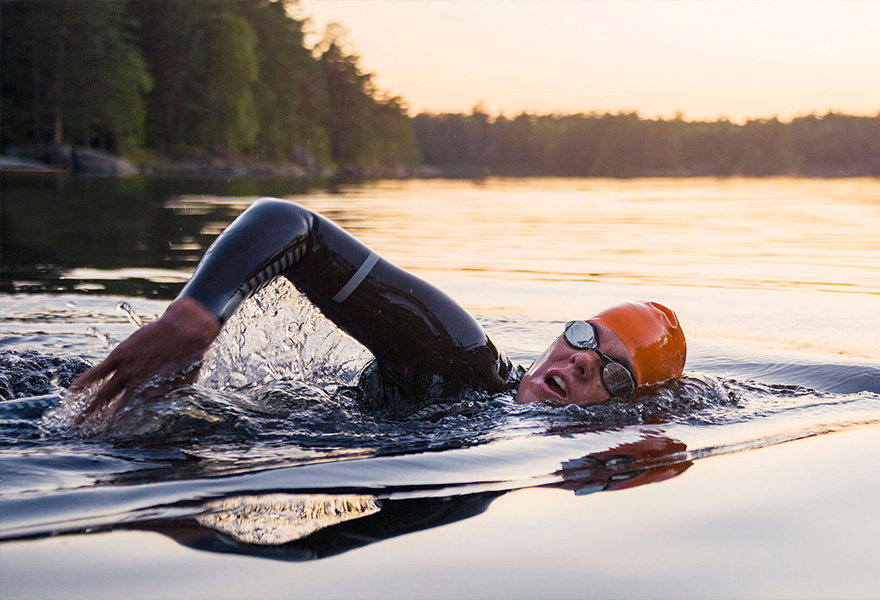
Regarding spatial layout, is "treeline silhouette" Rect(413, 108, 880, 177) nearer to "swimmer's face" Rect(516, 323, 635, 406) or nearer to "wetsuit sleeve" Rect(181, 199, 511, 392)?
"swimmer's face" Rect(516, 323, 635, 406)

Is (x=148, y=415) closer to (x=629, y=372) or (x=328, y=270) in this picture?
(x=328, y=270)

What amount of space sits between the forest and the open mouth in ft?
169

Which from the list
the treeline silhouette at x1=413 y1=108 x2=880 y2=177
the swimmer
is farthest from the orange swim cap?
the treeline silhouette at x1=413 y1=108 x2=880 y2=177

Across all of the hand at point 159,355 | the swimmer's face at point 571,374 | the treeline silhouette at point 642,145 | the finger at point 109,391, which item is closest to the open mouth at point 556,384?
the swimmer's face at point 571,374

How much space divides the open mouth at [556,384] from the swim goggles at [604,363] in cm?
17

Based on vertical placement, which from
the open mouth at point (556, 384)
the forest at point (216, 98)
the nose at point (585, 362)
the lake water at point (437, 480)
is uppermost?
the forest at point (216, 98)

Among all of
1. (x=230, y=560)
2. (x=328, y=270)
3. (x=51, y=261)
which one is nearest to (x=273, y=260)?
(x=328, y=270)

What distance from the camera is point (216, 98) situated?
64375 millimetres

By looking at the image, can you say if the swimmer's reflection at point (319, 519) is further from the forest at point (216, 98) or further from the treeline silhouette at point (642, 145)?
the treeline silhouette at point (642, 145)

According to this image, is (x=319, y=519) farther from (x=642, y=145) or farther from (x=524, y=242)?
(x=642, y=145)

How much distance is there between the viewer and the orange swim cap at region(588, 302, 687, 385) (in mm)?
3811

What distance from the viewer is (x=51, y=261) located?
33.2 feet

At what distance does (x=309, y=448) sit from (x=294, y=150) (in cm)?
7859

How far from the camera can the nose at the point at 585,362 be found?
3.80 metres
